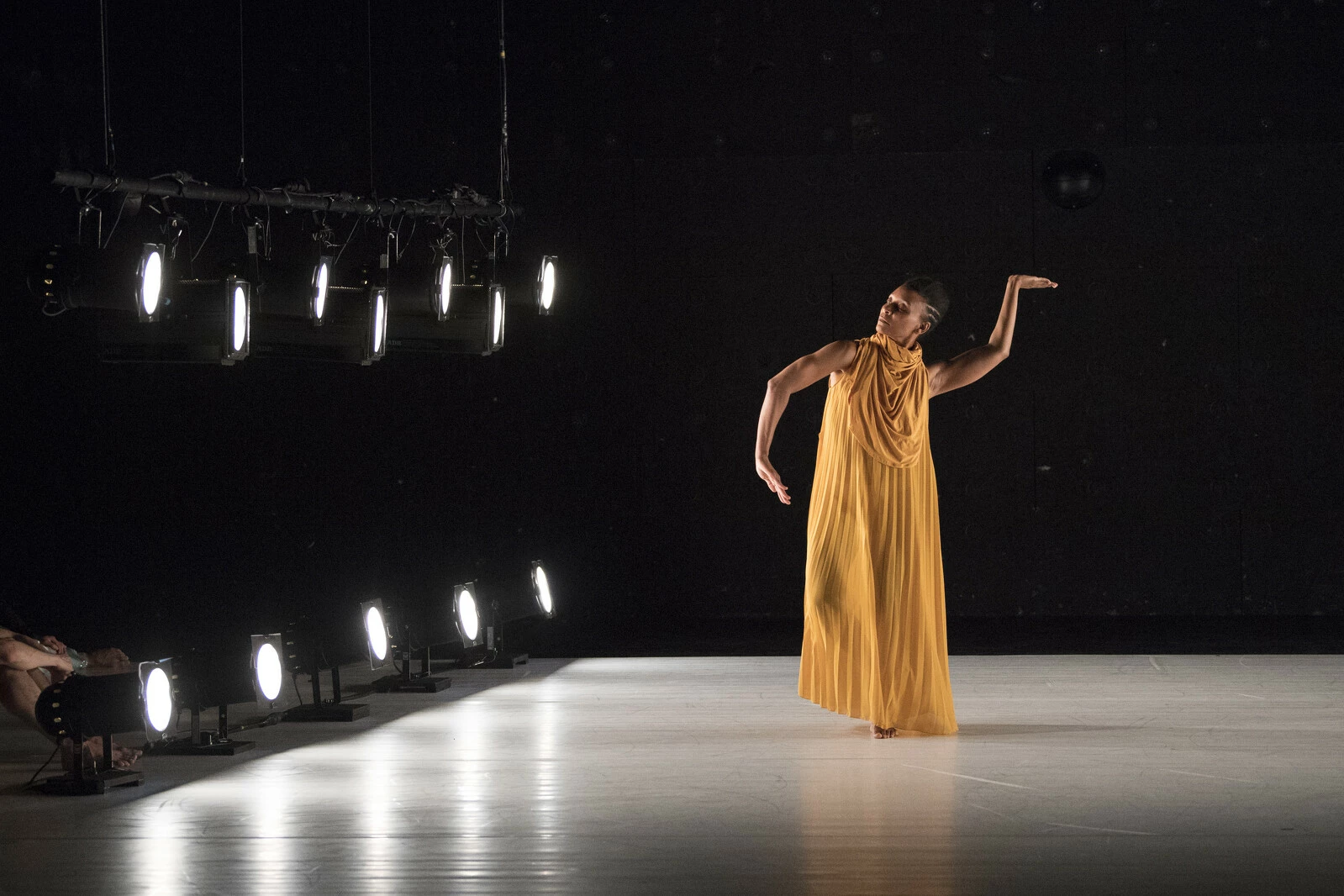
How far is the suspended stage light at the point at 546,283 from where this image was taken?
7207 millimetres

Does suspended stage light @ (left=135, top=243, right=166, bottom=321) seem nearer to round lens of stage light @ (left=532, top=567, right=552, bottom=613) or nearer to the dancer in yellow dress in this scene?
the dancer in yellow dress

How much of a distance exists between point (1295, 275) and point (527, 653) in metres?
4.64

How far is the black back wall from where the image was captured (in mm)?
8648

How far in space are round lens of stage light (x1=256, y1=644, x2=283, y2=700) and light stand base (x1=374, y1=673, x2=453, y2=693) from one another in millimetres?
1314

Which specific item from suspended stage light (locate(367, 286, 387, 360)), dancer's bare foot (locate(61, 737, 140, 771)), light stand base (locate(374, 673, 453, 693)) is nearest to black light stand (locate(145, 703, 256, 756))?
dancer's bare foot (locate(61, 737, 140, 771))

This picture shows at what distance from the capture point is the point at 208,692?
4582 mm

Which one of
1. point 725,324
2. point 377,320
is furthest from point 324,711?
point 725,324

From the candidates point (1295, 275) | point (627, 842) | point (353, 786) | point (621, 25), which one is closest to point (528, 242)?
point (621, 25)

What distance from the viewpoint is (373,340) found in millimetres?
6426

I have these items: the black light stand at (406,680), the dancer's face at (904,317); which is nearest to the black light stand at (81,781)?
the black light stand at (406,680)

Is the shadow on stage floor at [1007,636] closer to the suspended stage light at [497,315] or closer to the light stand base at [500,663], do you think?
the light stand base at [500,663]

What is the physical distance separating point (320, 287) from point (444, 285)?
77 cm

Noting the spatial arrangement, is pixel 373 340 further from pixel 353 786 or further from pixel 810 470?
pixel 810 470

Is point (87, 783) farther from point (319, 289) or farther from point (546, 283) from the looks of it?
point (546, 283)
